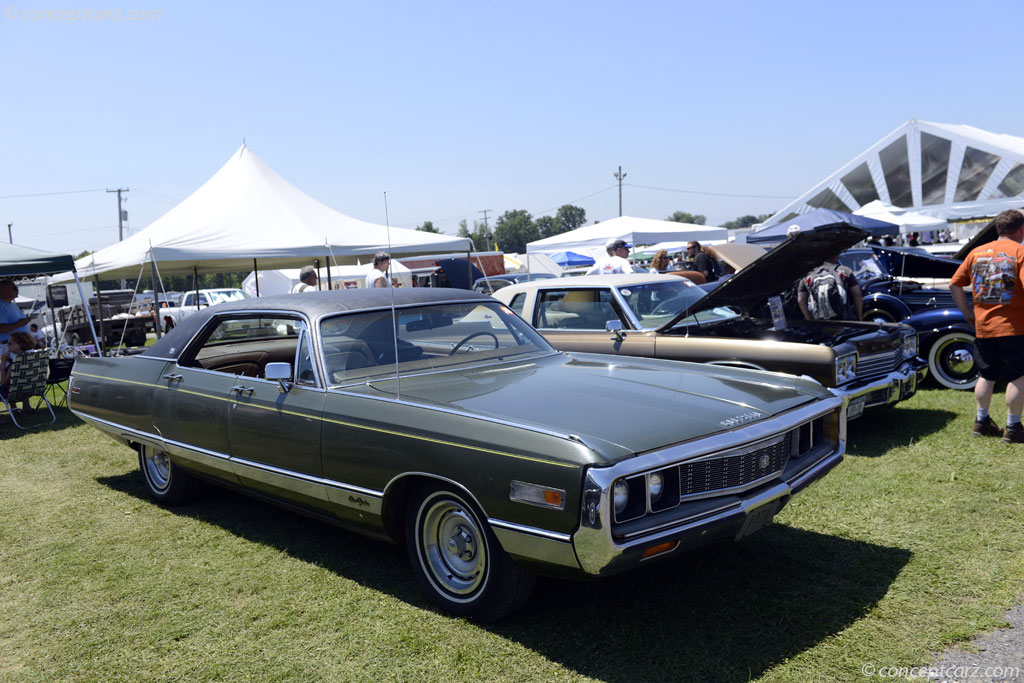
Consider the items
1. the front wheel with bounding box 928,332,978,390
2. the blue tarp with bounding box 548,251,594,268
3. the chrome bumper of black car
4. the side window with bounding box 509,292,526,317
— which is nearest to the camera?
the chrome bumper of black car

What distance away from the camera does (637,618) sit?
3340 mm

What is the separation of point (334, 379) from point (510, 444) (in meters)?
1.32

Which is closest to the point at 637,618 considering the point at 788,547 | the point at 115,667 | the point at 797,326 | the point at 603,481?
the point at 603,481

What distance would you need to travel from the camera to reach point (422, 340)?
4391 mm

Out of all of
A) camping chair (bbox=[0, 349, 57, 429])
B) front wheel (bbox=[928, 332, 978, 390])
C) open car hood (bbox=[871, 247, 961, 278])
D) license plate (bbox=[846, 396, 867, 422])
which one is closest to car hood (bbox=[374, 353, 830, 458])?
license plate (bbox=[846, 396, 867, 422])

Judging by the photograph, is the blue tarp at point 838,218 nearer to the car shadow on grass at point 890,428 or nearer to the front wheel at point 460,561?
the car shadow on grass at point 890,428

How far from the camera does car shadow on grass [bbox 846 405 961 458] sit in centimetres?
598

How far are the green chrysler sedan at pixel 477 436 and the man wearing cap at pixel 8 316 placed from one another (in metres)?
5.37

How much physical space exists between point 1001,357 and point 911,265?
556cm

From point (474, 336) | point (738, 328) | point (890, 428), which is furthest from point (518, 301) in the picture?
point (890, 428)

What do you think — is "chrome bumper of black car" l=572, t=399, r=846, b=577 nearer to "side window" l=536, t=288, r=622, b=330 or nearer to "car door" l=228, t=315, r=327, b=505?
"car door" l=228, t=315, r=327, b=505

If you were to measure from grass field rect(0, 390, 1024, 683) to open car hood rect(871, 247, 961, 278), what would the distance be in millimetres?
5944

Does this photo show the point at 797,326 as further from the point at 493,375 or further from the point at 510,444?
the point at 510,444

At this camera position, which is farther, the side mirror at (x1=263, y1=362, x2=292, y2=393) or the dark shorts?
the dark shorts
